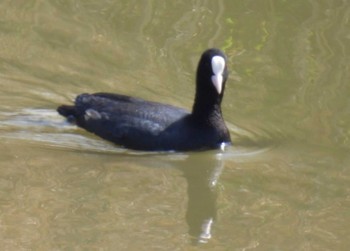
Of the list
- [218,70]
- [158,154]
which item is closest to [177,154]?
[158,154]

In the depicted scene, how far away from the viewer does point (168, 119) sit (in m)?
8.34

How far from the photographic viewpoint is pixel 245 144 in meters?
8.47

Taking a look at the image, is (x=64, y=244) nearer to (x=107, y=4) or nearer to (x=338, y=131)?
(x=338, y=131)

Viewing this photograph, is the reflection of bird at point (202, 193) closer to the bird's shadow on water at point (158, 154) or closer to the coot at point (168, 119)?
the bird's shadow on water at point (158, 154)

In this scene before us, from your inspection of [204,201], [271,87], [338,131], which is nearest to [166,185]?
[204,201]

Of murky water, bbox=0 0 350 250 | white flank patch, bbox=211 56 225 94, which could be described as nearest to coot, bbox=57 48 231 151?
white flank patch, bbox=211 56 225 94

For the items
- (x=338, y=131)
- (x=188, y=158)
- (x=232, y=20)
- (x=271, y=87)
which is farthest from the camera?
(x=232, y=20)

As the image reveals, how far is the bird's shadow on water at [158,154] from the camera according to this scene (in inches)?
284

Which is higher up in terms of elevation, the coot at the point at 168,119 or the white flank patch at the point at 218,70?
the white flank patch at the point at 218,70

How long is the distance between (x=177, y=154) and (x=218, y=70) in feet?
2.34

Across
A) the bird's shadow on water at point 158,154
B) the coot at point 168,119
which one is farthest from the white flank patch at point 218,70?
the bird's shadow on water at point 158,154

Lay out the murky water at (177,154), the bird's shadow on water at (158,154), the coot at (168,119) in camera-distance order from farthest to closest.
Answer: the coot at (168,119) < the bird's shadow on water at (158,154) < the murky water at (177,154)

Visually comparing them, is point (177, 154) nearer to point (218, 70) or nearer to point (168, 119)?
point (168, 119)

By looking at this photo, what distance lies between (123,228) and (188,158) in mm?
1728
